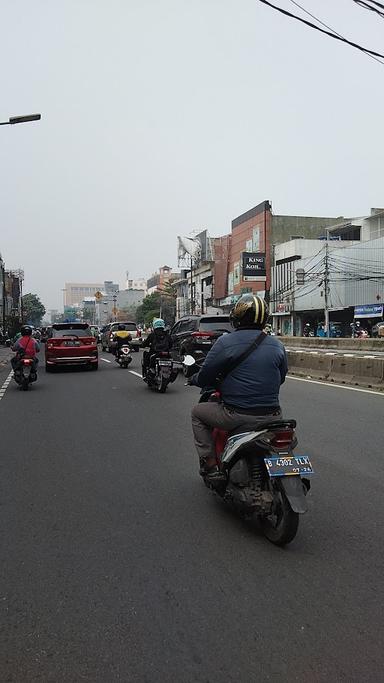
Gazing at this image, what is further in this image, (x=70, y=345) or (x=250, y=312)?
(x=70, y=345)

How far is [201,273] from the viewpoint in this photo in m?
89.3

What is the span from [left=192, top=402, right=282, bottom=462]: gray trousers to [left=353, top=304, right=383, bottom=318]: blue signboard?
129 ft

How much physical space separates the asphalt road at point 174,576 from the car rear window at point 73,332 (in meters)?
12.0

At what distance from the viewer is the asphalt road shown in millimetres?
2549

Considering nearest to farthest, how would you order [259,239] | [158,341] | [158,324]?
[158,324]
[158,341]
[259,239]

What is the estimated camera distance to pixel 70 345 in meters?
18.6

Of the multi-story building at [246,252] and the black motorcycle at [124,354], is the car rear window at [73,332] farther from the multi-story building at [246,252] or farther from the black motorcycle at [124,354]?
the multi-story building at [246,252]

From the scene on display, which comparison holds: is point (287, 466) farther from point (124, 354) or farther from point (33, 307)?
point (33, 307)

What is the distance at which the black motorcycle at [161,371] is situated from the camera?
12.6 metres

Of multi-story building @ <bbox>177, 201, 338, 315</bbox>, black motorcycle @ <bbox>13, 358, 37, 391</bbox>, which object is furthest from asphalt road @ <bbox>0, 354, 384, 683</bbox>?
multi-story building @ <bbox>177, 201, 338, 315</bbox>

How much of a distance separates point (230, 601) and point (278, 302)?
57.0 metres

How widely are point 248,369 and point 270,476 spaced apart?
2.78ft

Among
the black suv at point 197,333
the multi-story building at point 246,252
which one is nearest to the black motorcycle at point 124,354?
the black suv at point 197,333

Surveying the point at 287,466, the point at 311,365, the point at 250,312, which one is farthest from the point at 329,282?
the point at 287,466
